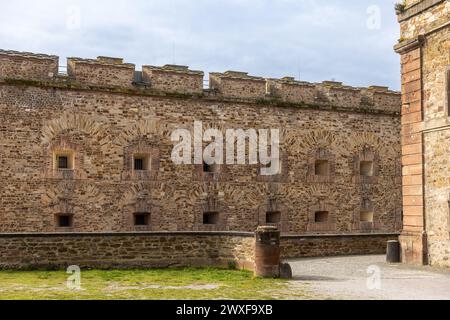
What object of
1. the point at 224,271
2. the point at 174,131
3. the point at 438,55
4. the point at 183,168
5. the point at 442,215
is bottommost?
the point at 224,271

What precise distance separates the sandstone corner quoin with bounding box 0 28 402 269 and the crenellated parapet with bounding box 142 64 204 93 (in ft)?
0.11

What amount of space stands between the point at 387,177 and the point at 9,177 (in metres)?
12.8

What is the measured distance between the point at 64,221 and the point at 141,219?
229cm

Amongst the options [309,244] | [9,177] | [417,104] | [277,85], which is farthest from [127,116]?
[417,104]

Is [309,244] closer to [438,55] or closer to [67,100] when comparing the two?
[438,55]

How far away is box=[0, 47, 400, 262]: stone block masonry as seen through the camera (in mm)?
17078

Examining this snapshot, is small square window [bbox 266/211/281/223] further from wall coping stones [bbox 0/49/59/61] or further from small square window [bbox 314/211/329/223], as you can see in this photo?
wall coping stones [bbox 0/49/59/61]

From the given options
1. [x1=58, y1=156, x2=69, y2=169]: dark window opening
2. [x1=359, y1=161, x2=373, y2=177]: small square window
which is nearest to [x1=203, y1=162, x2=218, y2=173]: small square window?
[x1=58, y1=156, x2=69, y2=169]: dark window opening

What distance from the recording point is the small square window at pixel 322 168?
21.1 m

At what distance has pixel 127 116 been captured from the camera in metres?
18.3

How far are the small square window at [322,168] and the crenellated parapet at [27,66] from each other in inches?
364

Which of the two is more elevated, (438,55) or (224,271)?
(438,55)

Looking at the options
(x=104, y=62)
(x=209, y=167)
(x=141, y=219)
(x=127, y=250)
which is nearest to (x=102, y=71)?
(x=104, y=62)

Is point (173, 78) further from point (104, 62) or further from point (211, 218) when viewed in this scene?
point (211, 218)
